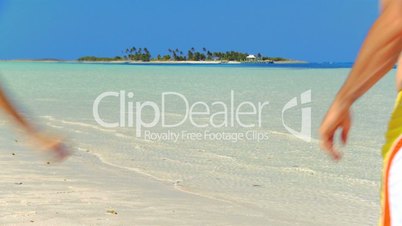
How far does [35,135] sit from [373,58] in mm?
1057

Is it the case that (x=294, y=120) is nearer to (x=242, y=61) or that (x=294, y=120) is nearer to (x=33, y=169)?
(x=33, y=169)

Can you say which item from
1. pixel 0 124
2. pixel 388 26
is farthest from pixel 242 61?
pixel 388 26

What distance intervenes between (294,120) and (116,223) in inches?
422

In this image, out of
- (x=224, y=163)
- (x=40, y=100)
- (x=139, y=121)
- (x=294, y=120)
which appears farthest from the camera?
(x=40, y=100)

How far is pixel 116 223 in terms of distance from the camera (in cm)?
480

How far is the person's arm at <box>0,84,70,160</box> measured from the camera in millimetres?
1714

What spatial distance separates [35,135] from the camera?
190 cm

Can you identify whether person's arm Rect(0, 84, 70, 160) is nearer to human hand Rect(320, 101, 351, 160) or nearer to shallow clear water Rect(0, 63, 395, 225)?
human hand Rect(320, 101, 351, 160)

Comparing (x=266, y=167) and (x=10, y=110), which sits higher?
(x=10, y=110)

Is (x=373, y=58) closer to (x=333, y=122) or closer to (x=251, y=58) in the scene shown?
(x=333, y=122)

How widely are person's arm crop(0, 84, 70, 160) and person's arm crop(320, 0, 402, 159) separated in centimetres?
84

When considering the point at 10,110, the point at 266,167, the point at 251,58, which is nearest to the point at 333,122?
the point at 10,110

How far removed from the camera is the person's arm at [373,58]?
3.76 feet

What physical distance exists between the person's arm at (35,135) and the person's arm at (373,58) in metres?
0.84
